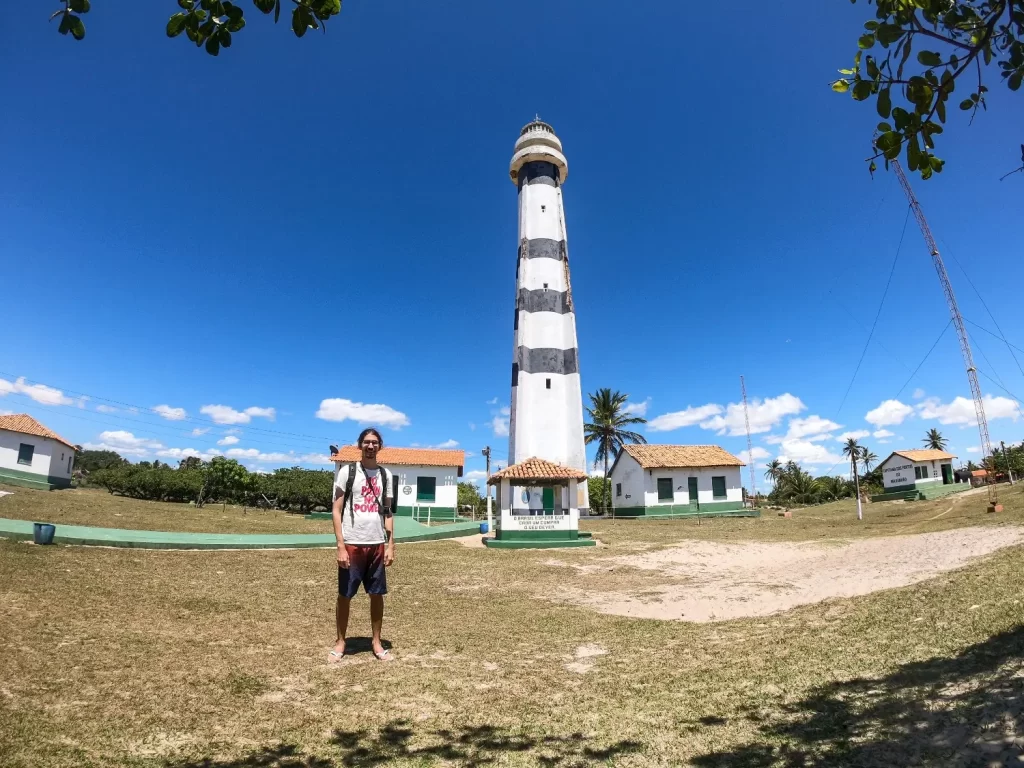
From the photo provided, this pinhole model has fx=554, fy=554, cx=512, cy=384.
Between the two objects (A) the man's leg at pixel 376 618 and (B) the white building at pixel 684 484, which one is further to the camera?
(B) the white building at pixel 684 484

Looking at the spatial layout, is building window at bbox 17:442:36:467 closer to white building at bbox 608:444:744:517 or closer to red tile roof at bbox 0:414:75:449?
red tile roof at bbox 0:414:75:449

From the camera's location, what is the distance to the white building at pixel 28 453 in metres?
28.5

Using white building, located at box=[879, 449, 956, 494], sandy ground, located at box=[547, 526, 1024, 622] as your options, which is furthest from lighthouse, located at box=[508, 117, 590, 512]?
white building, located at box=[879, 449, 956, 494]

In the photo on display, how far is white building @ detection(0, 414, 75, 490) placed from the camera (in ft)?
93.5

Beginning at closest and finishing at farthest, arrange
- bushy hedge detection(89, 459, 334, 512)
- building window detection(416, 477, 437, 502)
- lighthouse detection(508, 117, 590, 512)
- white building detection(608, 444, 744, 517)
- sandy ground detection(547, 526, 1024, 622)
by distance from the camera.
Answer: sandy ground detection(547, 526, 1024, 622) → lighthouse detection(508, 117, 590, 512) → building window detection(416, 477, 437, 502) → white building detection(608, 444, 744, 517) → bushy hedge detection(89, 459, 334, 512)

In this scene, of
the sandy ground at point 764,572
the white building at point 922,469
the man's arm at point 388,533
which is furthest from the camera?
the white building at point 922,469

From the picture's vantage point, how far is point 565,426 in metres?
25.0

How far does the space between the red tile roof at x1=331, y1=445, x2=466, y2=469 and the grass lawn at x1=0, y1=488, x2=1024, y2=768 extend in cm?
2193

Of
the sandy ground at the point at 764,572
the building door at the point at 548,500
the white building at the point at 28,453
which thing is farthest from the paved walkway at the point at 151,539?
the white building at the point at 28,453

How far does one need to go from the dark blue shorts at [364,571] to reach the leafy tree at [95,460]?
73178 millimetres

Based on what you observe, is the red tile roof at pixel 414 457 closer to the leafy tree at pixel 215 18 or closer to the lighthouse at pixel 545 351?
the lighthouse at pixel 545 351

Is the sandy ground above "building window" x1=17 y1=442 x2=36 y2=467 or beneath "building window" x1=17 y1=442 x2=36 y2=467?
beneath

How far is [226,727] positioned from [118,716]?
0.78 meters

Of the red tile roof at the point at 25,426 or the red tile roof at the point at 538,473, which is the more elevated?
the red tile roof at the point at 25,426
